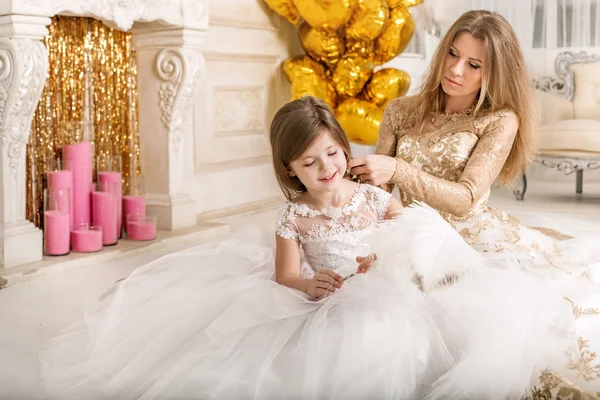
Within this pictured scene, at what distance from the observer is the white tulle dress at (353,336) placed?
1691mm

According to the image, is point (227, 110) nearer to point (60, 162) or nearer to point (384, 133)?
point (60, 162)

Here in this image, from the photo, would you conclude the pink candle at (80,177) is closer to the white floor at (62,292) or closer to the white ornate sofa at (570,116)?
the white floor at (62,292)

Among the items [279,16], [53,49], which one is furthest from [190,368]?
[279,16]

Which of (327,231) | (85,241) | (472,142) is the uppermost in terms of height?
(472,142)

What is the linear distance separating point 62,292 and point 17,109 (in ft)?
2.46

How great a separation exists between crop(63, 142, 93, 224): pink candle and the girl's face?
1820 millimetres

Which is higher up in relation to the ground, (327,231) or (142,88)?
(142,88)

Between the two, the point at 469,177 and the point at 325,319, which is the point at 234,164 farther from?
the point at 325,319

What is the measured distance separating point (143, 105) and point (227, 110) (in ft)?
2.22

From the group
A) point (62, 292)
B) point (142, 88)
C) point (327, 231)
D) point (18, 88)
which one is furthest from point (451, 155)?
point (142, 88)

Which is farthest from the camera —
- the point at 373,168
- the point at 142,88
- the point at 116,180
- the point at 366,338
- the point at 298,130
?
the point at 142,88

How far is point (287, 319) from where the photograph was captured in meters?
1.88

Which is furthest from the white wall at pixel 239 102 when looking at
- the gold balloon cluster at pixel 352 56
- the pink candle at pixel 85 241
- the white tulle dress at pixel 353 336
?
the white tulle dress at pixel 353 336

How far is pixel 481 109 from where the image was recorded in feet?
8.34
